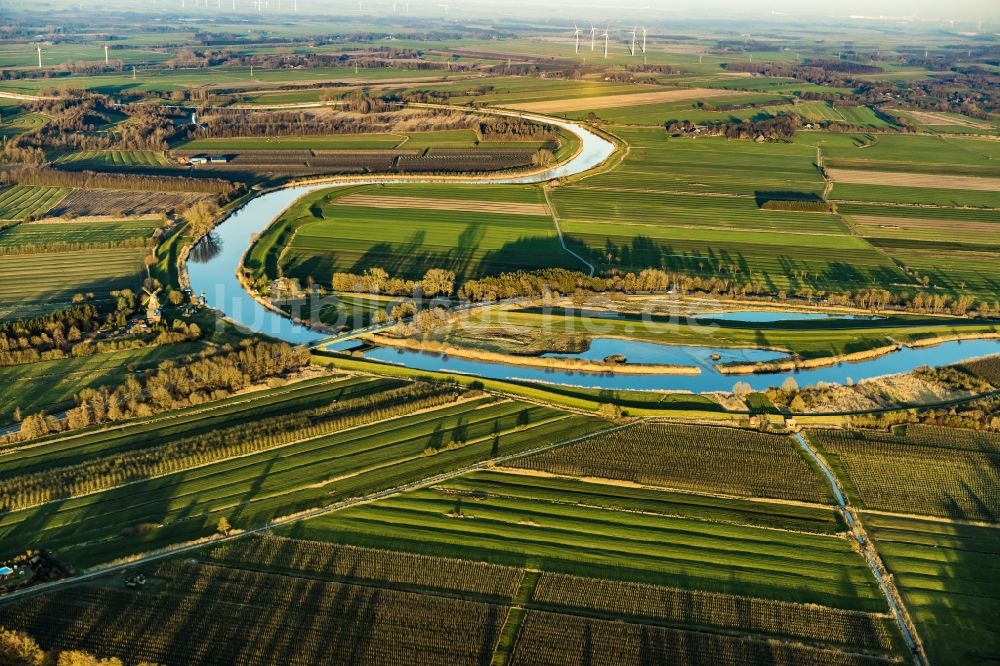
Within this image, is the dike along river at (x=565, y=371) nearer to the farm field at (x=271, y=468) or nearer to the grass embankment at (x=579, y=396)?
the grass embankment at (x=579, y=396)

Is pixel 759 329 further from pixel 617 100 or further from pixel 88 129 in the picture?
pixel 88 129

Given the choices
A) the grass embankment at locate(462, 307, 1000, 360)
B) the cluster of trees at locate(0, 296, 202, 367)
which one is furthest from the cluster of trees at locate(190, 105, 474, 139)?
the grass embankment at locate(462, 307, 1000, 360)

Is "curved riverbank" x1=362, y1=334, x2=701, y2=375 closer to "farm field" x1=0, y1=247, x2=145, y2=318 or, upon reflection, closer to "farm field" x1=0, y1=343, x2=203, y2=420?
"farm field" x1=0, y1=343, x2=203, y2=420

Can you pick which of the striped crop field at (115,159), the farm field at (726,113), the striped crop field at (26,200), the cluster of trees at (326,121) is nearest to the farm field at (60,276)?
the striped crop field at (26,200)

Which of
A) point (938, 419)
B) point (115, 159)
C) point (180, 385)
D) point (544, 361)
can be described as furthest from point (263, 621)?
point (115, 159)

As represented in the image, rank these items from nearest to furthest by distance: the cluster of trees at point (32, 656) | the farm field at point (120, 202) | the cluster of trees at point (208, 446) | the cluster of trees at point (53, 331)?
the cluster of trees at point (32, 656) → the cluster of trees at point (208, 446) → the cluster of trees at point (53, 331) → the farm field at point (120, 202)

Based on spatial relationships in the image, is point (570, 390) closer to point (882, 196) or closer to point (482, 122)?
point (882, 196)
